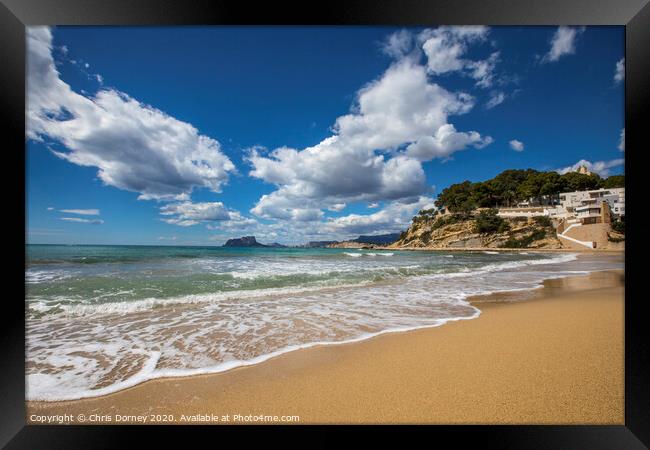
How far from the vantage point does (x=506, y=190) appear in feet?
112

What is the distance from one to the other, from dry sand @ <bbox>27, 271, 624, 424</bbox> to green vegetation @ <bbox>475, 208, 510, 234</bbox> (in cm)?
3366

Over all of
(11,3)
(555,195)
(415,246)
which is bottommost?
(415,246)

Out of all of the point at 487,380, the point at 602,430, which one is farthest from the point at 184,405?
the point at 602,430

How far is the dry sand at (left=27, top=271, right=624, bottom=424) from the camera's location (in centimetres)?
151

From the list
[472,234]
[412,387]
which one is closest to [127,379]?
[412,387]

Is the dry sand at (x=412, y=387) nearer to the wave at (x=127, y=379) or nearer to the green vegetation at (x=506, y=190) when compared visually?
the wave at (x=127, y=379)

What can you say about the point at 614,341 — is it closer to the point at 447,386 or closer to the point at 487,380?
the point at 487,380

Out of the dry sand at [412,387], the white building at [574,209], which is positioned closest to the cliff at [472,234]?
the white building at [574,209]

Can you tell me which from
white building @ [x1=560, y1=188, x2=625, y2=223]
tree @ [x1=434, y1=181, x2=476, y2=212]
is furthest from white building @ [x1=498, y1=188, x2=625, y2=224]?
tree @ [x1=434, y1=181, x2=476, y2=212]

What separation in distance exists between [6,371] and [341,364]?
→ 2.37 metres

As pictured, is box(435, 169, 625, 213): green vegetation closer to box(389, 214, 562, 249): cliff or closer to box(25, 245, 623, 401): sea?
box(389, 214, 562, 249): cliff

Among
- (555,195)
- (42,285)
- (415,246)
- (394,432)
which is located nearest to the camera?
(394,432)

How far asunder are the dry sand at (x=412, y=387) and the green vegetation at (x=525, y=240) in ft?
95.3

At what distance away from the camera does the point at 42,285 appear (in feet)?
15.2
